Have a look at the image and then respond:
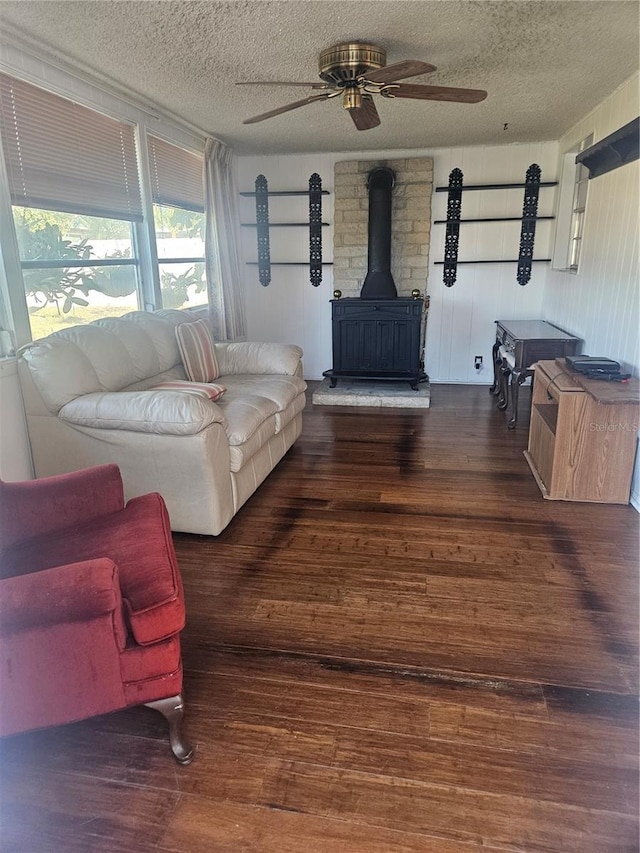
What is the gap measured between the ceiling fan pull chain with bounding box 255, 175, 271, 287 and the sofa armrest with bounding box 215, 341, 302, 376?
208 centimetres

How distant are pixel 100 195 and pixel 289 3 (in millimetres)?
1706

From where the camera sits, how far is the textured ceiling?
7.63 feet

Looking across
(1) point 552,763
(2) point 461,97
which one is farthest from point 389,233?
(1) point 552,763

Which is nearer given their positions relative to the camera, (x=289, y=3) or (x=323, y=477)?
(x=289, y=3)

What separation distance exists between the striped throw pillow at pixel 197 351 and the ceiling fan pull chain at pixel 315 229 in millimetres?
2217

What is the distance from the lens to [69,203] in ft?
10.1

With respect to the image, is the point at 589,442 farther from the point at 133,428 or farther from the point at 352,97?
the point at 133,428

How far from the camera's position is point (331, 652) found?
1.94 metres

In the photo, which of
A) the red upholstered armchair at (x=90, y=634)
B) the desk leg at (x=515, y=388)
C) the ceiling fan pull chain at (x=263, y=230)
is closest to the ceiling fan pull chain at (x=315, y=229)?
the ceiling fan pull chain at (x=263, y=230)

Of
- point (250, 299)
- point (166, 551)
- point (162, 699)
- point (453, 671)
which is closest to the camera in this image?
point (162, 699)

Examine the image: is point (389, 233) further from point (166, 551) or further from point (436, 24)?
point (166, 551)

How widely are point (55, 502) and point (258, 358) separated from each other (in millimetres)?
2224

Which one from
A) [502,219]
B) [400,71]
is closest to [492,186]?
[502,219]

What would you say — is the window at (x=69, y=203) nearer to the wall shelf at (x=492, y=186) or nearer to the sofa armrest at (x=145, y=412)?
the sofa armrest at (x=145, y=412)
